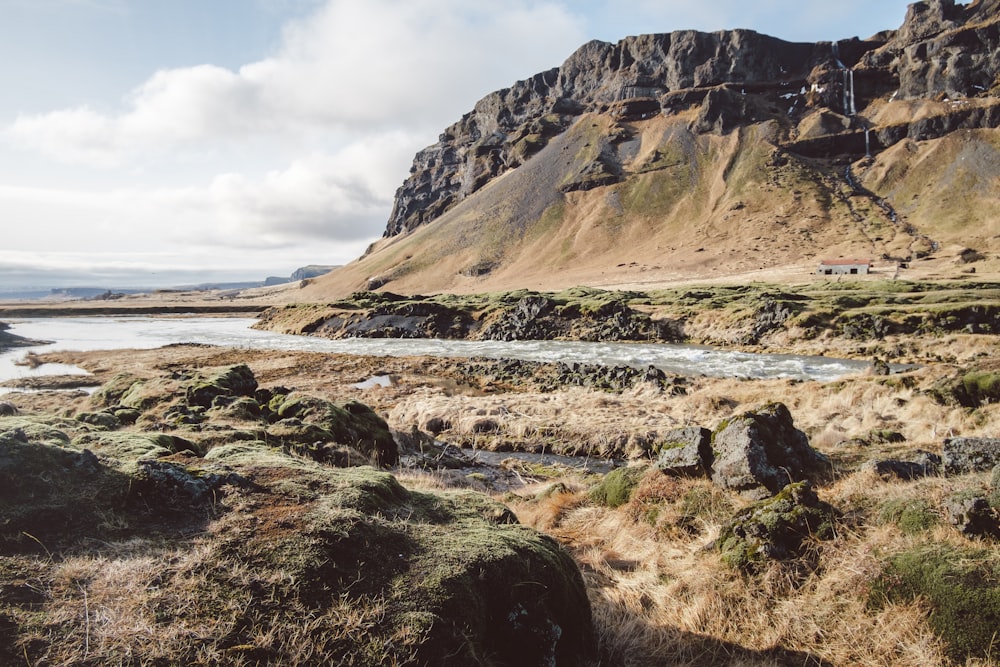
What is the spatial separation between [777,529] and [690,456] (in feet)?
10.9

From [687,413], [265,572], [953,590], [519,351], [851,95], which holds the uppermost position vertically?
[851,95]

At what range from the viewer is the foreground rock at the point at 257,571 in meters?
3.50

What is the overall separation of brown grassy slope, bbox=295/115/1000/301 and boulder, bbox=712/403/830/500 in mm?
95471

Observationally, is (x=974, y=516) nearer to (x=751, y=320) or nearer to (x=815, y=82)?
(x=751, y=320)

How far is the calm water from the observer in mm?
33750

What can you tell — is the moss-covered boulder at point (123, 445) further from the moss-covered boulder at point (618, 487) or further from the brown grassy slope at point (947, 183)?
the brown grassy slope at point (947, 183)

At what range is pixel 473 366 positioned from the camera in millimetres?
38625

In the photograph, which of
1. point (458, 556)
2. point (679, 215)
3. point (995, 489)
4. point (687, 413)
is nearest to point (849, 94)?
point (679, 215)

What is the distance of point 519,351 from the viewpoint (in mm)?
49219

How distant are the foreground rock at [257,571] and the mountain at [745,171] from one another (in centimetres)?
10196

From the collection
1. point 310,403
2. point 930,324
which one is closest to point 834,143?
point 930,324

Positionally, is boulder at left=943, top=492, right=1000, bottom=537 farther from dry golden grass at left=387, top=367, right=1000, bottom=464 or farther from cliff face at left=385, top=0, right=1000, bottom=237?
cliff face at left=385, top=0, right=1000, bottom=237

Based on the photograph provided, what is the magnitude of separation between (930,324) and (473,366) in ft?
111

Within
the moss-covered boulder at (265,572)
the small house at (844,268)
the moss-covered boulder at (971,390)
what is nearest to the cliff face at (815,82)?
the small house at (844,268)
